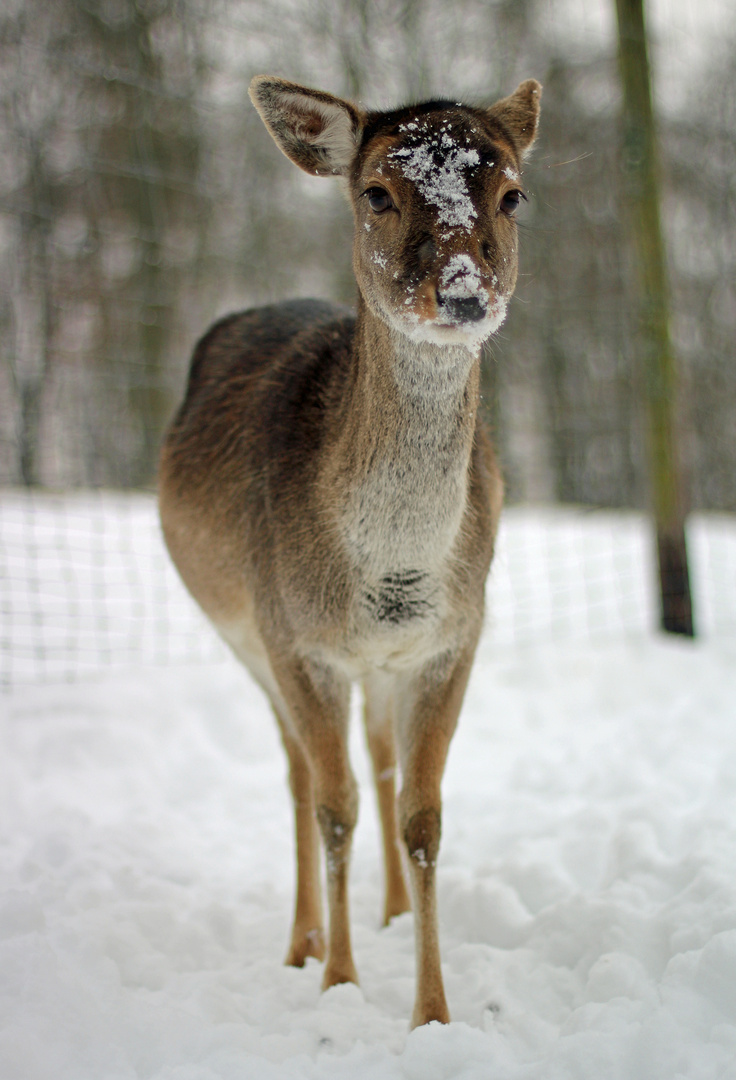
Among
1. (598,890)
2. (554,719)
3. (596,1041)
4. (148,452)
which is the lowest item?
(554,719)

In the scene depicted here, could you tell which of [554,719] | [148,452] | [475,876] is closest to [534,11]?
[148,452]

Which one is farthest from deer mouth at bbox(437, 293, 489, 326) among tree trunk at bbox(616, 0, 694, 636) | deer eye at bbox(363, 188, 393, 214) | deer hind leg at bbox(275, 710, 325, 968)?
tree trunk at bbox(616, 0, 694, 636)

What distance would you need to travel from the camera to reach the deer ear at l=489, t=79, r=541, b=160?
2385 millimetres

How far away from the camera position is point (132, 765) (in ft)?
12.7

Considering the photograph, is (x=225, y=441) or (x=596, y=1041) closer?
(x=596, y=1041)

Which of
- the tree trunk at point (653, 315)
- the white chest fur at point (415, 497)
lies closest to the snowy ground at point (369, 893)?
the tree trunk at point (653, 315)

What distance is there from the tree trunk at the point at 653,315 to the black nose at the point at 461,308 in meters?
3.82

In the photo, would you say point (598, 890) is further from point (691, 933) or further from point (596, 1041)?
point (596, 1041)

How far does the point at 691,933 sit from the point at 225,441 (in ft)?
7.27

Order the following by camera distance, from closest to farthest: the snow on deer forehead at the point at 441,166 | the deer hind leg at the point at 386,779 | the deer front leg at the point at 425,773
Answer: the snow on deer forehead at the point at 441,166
the deer front leg at the point at 425,773
the deer hind leg at the point at 386,779

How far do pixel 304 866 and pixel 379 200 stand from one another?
2187mm

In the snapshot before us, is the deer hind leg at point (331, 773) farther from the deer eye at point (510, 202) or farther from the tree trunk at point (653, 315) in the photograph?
the tree trunk at point (653, 315)

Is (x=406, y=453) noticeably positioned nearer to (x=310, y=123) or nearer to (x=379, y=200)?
(x=379, y=200)

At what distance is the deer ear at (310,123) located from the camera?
2.20 metres
